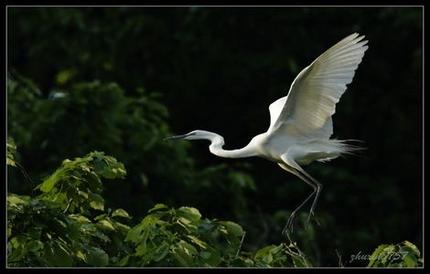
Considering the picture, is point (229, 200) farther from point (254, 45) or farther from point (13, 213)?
point (13, 213)

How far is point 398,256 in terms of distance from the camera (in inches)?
178

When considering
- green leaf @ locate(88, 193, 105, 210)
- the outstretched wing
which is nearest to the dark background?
the outstretched wing

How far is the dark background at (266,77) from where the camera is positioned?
450 inches

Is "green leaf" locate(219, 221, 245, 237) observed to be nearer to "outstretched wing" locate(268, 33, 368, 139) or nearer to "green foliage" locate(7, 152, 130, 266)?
"green foliage" locate(7, 152, 130, 266)

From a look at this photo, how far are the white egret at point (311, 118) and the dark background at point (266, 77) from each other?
4.43 metres

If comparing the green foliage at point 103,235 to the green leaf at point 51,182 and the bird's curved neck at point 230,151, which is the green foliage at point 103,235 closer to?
the green leaf at point 51,182

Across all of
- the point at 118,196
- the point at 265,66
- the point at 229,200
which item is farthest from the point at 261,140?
the point at 265,66

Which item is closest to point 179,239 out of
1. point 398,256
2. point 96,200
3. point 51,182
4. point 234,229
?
point 234,229

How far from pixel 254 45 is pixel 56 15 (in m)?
2.66

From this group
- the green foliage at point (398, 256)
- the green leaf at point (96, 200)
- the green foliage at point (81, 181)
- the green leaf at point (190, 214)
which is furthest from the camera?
the green leaf at point (96, 200)

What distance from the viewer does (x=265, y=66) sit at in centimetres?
1180

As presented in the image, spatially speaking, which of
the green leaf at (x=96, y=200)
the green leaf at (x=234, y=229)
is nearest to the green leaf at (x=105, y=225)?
the green leaf at (x=96, y=200)

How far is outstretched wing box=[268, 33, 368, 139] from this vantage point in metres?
5.27

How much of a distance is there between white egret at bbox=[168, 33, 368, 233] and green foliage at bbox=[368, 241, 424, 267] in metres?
0.92
